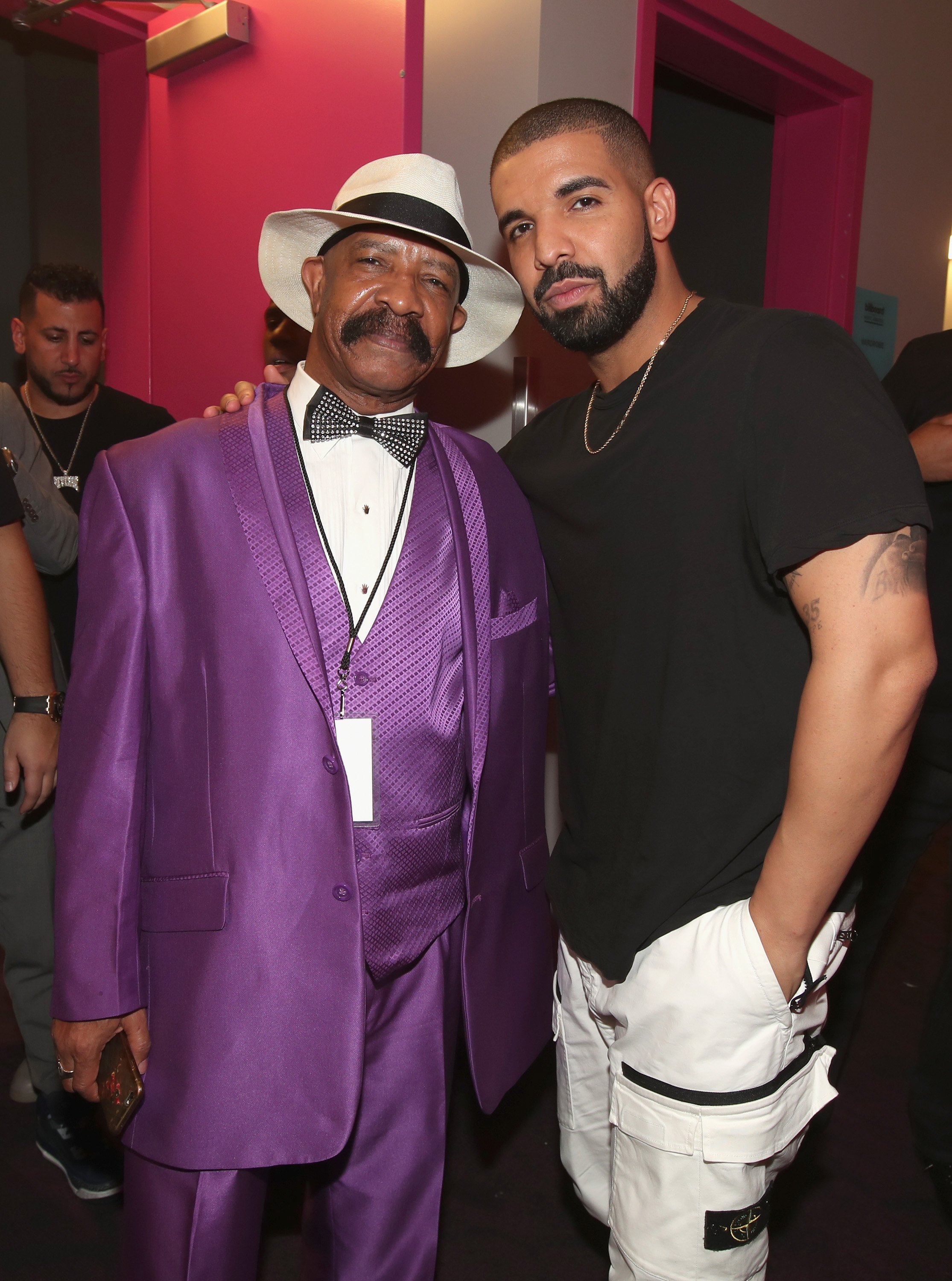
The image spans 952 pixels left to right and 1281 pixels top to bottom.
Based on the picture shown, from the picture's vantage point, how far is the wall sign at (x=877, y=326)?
12.0 feet

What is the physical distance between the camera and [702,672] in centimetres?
140

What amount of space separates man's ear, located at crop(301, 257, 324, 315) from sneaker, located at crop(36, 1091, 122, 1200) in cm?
193

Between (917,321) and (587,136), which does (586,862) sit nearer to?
(587,136)

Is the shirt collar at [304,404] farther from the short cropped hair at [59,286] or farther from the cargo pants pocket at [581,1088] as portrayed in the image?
the short cropped hair at [59,286]

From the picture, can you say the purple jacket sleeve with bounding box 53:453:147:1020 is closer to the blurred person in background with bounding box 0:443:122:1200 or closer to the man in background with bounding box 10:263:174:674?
the blurred person in background with bounding box 0:443:122:1200

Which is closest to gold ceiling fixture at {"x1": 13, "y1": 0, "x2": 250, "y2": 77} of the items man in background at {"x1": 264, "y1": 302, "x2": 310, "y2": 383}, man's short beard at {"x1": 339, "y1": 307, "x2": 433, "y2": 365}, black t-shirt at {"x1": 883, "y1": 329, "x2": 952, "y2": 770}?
man in background at {"x1": 264, "y1": 302, "x2": 310, "y2": 383}

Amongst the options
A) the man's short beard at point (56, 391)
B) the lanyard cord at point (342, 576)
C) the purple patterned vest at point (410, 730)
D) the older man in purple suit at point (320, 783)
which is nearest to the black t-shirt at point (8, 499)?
the older man in purple suit at point (320, 783)

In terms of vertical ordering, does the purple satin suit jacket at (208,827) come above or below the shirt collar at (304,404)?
below

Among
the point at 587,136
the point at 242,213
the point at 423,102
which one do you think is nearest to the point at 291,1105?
the point at 587,136

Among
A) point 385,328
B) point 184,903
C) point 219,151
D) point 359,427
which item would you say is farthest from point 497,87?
point 184,903

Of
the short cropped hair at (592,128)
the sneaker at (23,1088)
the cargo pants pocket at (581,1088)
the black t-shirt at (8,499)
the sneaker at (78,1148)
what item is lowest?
the sneaker at (23,1088)

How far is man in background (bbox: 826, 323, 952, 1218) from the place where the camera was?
223 centimetres

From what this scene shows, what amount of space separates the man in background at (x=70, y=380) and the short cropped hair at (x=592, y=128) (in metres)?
1.81

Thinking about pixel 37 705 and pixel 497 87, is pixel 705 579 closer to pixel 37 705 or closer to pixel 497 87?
pixel 37 705
